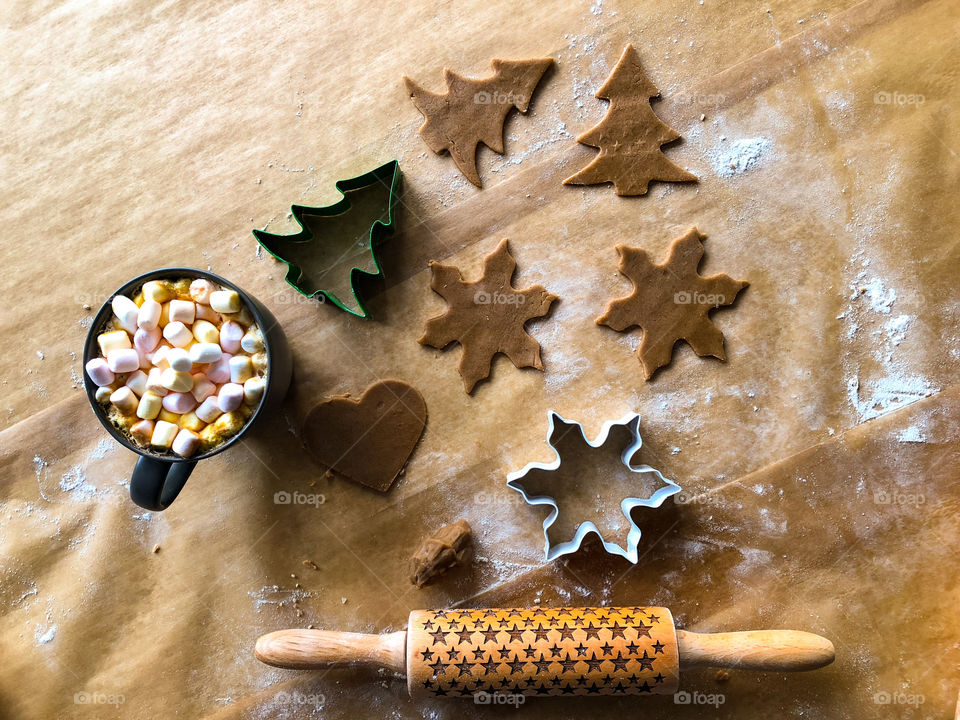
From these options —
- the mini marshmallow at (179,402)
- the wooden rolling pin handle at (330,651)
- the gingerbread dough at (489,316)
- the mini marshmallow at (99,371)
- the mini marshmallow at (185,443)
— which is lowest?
the wooden rolling pin handle at (330,651)

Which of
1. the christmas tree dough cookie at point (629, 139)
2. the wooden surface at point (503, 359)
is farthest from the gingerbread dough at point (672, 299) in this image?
the christmas tree dough cookie at point (629, 139)

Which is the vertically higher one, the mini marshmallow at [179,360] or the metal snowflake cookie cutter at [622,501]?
the mini marshmallow at [179,360]

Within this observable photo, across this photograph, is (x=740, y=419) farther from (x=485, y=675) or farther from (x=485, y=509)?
(x=485, y=675)

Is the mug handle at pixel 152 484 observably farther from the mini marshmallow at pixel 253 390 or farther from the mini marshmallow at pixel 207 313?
the mini marshmallow at pixel 207 313

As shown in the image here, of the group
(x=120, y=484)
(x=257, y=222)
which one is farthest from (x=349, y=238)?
Answer: (x=120, y=484)

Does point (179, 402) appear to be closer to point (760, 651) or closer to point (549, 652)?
point (549, 652)
